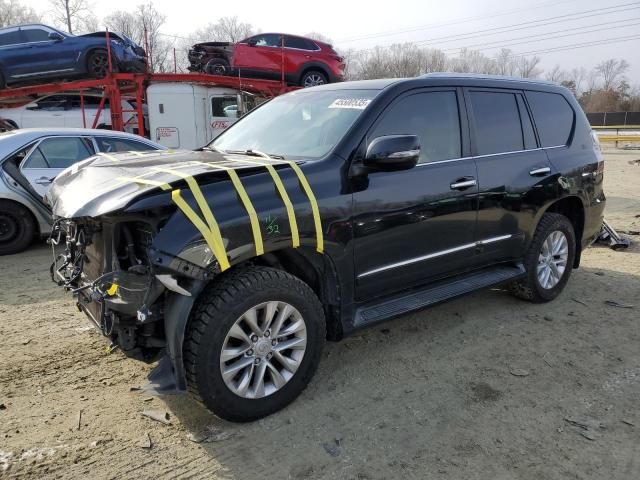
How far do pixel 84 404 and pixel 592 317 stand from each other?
407 cm

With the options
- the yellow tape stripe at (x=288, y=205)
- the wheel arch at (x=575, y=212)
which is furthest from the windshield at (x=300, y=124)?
the wheel arch at (x=575, y=212)

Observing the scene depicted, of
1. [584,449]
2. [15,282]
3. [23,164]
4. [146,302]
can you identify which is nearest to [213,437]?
[146,302]

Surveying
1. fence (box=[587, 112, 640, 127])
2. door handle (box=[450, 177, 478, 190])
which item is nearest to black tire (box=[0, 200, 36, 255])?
door handle (box=[450, 177, 478, 190])

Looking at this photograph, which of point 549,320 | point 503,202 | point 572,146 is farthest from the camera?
point 572,146

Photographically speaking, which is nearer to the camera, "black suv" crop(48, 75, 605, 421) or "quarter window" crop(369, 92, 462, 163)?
"black suv" crop(48, 75, 605, 421)

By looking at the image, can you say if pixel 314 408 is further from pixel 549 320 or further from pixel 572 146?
pixel 572 146

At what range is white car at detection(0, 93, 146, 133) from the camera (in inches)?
487

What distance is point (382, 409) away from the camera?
9.94ft

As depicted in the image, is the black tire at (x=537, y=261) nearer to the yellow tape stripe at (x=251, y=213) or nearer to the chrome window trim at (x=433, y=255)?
the chrome window trim at (x=433, y=255)

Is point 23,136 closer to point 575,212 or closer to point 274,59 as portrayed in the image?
point 575,212

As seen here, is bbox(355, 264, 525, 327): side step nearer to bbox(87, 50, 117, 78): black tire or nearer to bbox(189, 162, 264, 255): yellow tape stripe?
bbox(189, 162, 264, 255): yellow tape stripe

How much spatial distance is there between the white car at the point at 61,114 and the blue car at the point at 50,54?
720mm

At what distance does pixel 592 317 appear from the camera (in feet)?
14.5

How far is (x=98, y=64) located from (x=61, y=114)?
1703 mm
